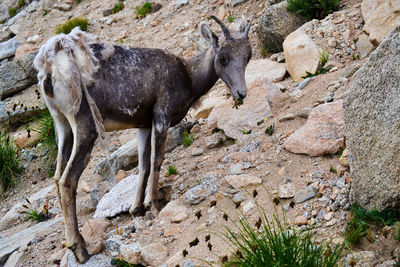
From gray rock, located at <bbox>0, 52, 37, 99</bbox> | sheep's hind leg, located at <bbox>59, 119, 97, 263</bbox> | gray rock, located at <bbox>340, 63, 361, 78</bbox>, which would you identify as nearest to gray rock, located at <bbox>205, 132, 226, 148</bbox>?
gray rock, located at <bbox>340, 63, 361, 78</bbox>

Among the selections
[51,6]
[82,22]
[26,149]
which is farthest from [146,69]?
[51,6]

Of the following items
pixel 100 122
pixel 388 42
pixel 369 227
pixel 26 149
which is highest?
pixel 388 42

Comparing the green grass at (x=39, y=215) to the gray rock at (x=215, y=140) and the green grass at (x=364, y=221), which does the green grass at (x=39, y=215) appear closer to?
the gray rock at (x=215, y=140)

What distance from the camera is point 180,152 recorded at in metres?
8.35

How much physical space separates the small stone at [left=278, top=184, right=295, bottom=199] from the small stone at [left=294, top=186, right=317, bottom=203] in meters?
0.08

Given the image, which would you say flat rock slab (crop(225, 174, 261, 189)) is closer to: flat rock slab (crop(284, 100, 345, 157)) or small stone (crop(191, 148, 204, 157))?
flat rock slab (crop(284, 100, 345, 157))

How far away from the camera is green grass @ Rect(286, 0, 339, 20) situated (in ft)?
33.3

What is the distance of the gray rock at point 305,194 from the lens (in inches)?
206

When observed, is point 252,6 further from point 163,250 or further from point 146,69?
point 163,250

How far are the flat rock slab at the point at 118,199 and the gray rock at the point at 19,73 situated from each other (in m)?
7.83

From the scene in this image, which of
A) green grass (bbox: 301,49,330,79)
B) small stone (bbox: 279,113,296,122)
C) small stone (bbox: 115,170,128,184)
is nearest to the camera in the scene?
small stone (bbox: 279,113,296,122)

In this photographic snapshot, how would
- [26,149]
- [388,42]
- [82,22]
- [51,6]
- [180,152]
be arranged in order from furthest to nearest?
1. [51,6]
2. [82,22]
3. [26,149]
4. [180,152]
5. [388,42]

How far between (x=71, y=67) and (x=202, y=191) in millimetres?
2284

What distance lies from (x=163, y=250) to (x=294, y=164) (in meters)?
1.95
